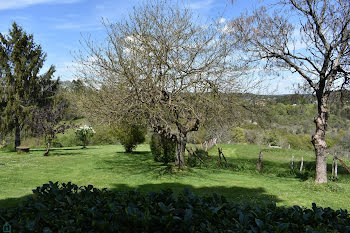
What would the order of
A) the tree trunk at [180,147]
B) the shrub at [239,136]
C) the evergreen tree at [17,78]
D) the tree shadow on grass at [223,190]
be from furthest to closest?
the shrub at [239,136] < the evergreen tree at [17,78] < the tree trunk at [180,147] < the tree shadow on grass at [223,190]

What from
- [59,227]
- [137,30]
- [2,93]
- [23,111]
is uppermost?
[137,30]

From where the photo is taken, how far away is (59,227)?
2.41 metres

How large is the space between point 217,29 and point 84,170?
310 inches

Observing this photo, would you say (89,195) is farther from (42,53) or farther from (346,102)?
(42,53)

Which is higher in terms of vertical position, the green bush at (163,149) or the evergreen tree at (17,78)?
the evergreen tree at (17,78)

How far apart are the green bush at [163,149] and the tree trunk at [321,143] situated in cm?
627

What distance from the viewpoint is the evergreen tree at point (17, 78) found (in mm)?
20500

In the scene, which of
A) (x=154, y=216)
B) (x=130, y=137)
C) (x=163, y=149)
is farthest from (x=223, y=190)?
(x=130, y=137)

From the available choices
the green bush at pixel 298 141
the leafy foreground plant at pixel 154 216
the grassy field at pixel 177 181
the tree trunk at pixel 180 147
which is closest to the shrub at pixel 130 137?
the grassy field at pixel 177 181

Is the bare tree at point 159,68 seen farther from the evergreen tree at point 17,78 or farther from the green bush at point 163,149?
the evergreen tree at point 17,78

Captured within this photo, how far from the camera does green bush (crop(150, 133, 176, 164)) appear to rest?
45.7 feet

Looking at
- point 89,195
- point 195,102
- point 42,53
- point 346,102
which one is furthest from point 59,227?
point 42,53

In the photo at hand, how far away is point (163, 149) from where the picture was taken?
1433 cm

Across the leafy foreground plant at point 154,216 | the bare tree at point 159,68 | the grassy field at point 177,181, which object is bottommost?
the grassy field at point 177,181
